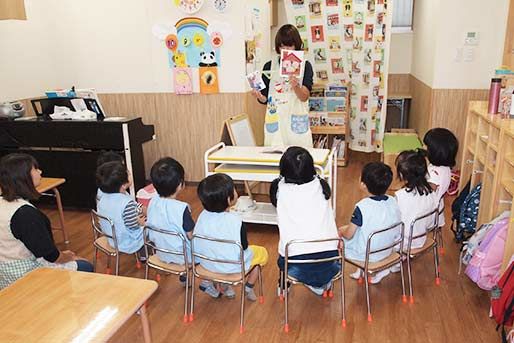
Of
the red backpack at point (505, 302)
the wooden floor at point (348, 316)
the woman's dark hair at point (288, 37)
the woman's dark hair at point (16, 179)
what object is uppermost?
the woman's dark hair at point (288, 37)

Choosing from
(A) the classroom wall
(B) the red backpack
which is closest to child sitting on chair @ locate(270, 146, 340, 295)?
→ (B) the red backpack

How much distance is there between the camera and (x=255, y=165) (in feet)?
11.3

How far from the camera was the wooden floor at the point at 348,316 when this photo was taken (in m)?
2.29

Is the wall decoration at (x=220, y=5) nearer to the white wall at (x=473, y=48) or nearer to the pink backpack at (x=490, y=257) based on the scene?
the white wall at (x=473, y=48)

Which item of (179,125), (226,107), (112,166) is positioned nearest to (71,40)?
(179,125)

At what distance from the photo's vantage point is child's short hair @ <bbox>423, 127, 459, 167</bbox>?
296 cm

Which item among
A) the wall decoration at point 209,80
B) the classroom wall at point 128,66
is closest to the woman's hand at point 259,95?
the classroom wall at point 128,66

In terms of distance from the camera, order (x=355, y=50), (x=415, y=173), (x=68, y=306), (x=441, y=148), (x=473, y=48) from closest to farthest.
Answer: (x=68, y=306) < (x=415, y=173) < (x=441, y=148) < (x=473, y=48) < (x=355, y=50)

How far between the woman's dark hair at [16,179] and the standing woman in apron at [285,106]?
2087 mm

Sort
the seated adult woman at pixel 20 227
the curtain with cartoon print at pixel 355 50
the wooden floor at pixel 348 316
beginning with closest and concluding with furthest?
the seated adult woman at pixel 20 227, the wooden floor at pixel 348 316, the curtain with cartoon print at pixel 355 50

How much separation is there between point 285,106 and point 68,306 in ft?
9.02

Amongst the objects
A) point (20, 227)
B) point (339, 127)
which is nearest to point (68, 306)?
point (20, 227)

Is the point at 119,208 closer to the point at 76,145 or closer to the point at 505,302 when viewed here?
the point at 76,145

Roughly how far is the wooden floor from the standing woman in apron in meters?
1.36
